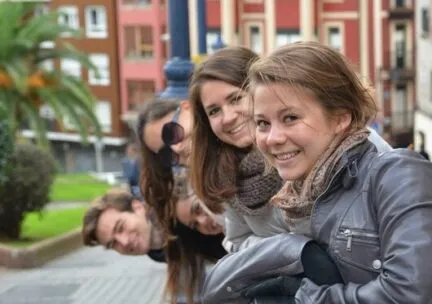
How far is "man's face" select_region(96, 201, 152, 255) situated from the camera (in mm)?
3979

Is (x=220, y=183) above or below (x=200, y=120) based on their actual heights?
below

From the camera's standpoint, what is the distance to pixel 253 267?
219cm

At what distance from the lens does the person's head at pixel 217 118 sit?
298 centimetres

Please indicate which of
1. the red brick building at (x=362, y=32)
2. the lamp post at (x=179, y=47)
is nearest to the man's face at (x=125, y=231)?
the lamp post at (x=179, y=47)

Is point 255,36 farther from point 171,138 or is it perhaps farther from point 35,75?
point 171,138

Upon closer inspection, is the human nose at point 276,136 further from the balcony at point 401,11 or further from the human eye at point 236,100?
the balcony at point 401,11

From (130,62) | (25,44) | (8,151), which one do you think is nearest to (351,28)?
(25,44)

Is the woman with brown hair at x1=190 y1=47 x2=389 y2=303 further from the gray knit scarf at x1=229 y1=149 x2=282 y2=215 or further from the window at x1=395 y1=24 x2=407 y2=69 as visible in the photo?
the window at x1=395 y1=24 x2=407 y2=69

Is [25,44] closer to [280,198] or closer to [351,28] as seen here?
[351,28]

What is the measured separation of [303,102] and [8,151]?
9.84m

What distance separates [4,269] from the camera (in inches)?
447

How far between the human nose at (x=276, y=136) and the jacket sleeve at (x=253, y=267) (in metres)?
0.24

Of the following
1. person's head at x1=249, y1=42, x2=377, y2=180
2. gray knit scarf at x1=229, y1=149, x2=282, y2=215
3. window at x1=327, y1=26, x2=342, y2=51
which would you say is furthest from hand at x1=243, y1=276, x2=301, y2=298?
window at x1=327, y1=26, x2=342, y2=51

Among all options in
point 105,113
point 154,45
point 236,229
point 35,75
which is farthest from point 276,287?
point 105,113
